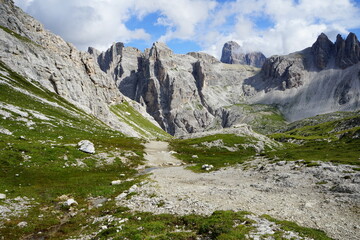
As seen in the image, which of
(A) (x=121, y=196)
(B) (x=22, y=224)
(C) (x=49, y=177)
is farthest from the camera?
(C) (x=49, y=177)

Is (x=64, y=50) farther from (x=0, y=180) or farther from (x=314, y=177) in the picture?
(x=314, y=177)

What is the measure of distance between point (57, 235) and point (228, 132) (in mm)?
116787

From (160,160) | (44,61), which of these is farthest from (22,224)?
(44,61)

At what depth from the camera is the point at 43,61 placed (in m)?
142

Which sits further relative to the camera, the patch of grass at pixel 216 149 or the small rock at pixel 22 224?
the patch of grass at pixel 216 149

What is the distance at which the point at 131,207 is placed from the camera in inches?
1012

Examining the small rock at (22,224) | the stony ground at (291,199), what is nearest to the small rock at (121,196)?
the stony ground at (291,199)

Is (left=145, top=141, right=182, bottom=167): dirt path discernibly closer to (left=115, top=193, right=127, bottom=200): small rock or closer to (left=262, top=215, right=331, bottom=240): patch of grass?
(left=115, top=193, right=127, bottom=200): small rock

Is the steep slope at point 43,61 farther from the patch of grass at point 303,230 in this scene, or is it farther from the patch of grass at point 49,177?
the patch of grass at point 303,230

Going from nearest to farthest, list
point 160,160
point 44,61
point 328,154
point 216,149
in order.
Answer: point 328,154 < point 160,160 < point 216,149 < point 44,61

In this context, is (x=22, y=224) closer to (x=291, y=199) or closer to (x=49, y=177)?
(x=49, y=177)

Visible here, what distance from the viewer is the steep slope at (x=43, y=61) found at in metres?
128

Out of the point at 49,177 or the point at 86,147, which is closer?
the point at 49,177

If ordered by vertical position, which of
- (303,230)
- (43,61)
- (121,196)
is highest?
(43,61)
